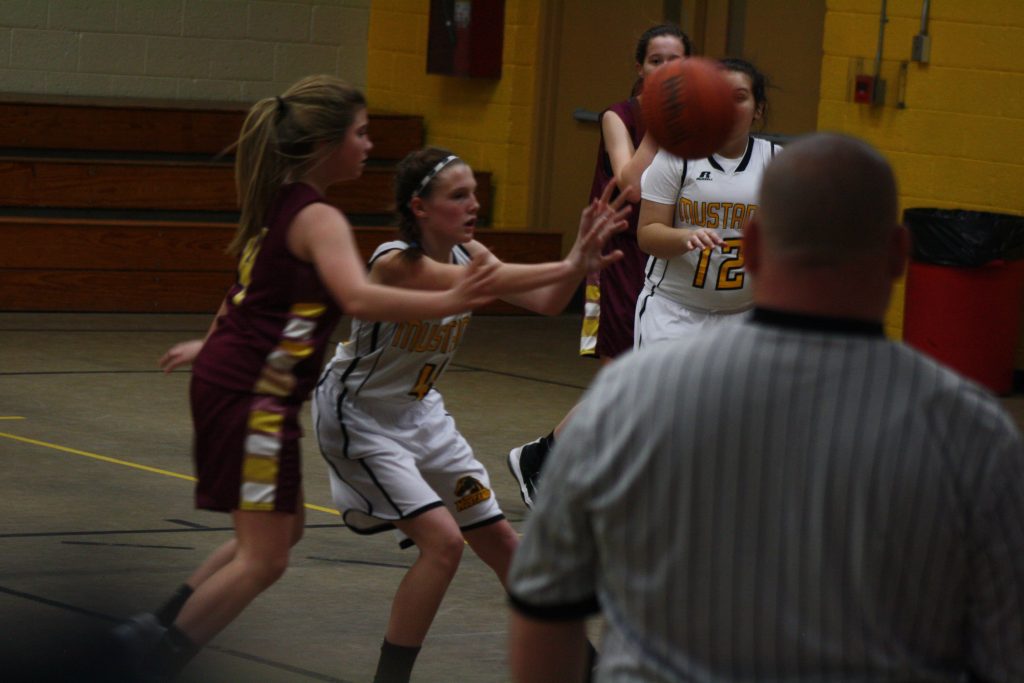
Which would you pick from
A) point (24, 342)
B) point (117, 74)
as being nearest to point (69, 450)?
point (24, 342)

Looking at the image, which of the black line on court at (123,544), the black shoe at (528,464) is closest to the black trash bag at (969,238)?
the black shoe at (528,464)

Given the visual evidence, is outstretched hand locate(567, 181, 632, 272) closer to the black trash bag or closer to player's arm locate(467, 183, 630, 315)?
player's arm locate(467, 183, 630, 315)

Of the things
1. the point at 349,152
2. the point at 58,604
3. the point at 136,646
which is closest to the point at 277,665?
the point at 136,646

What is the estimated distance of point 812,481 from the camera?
178 cm

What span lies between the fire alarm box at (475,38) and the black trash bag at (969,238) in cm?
407

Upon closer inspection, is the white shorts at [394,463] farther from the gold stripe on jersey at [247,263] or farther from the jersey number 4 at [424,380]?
the gold stripe on jersey at [247,263]

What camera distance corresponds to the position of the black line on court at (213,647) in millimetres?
4273

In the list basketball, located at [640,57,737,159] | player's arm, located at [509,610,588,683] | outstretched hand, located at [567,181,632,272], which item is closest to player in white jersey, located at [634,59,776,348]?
basketball, located at [640,57,737,159]

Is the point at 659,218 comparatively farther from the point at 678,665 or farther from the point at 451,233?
the point at 678,665

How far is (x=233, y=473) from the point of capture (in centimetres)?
373

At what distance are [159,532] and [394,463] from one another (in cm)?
190

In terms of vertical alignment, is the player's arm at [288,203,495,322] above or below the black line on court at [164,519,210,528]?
above

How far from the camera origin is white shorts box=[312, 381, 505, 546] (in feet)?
13.3

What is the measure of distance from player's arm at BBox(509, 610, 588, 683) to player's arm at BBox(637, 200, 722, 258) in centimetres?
315
